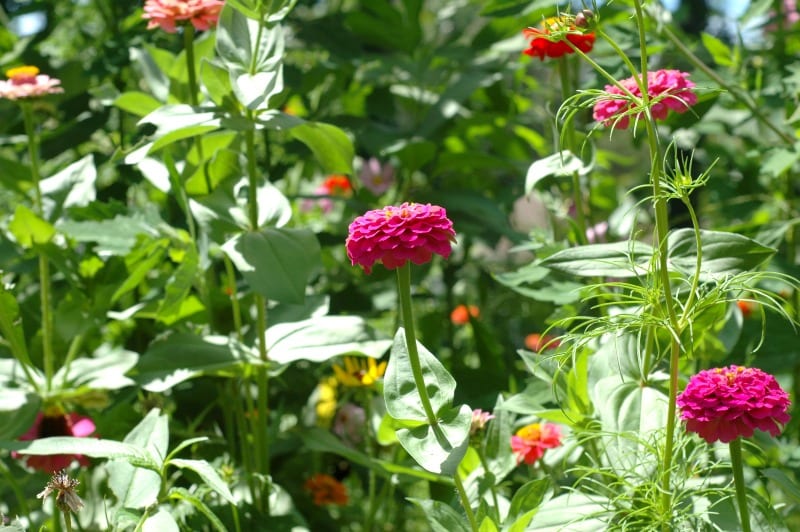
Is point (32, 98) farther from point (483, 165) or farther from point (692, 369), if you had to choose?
point (692, 369)

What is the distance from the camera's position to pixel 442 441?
89 centimetres

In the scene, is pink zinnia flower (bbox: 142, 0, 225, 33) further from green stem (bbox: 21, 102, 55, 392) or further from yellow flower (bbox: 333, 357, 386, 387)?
yellow flower (bbox: 333, 357, 386, 387)

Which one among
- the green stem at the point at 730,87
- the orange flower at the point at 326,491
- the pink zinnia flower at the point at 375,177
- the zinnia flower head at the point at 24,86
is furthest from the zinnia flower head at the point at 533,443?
the pink zinnia flower at the point at 375,177

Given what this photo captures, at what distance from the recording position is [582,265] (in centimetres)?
95

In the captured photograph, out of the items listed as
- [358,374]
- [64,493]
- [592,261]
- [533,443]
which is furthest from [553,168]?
[64,493]

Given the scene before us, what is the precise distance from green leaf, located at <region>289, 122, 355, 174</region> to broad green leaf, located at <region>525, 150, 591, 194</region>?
0.22 metres

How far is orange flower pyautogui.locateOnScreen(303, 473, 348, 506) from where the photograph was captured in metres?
1.41

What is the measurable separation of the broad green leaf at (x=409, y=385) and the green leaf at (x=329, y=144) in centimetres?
33

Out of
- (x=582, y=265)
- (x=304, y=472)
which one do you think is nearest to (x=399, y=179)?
(x=304, y=472)

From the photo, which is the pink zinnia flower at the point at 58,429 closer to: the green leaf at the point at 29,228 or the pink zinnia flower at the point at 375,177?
the green leaf at the point at 29,228

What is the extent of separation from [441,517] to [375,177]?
0.95 metres

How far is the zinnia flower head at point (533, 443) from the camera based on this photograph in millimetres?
1081

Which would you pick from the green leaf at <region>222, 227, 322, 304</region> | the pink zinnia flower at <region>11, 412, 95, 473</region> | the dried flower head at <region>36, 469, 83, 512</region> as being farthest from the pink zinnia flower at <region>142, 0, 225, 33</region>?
the dried flower head at <region>36, 469, 83, 512</region>

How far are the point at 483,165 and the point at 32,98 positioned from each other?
67 cm
